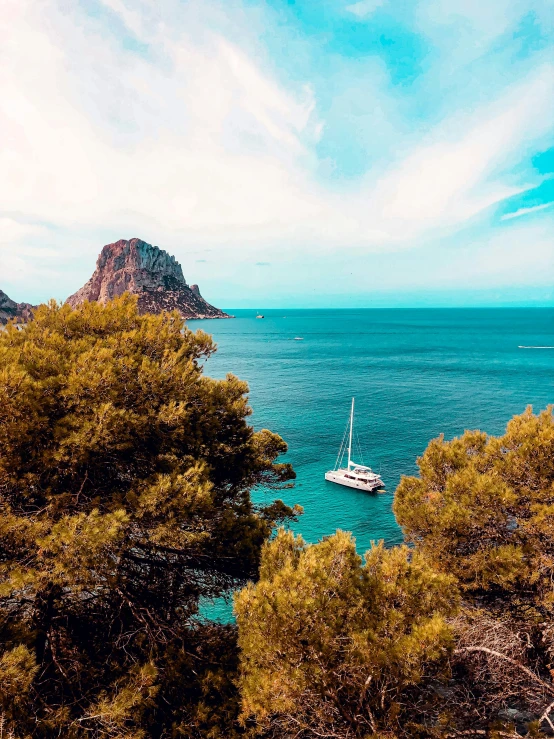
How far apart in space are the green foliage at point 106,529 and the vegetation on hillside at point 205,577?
3 cm

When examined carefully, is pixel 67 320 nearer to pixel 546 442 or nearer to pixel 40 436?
pixel 40 436

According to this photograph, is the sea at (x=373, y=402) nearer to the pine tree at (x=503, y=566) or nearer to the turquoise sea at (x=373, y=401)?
the turquoise sea at (x=373, y=401)

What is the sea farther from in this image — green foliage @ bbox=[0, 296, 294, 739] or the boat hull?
green foliage @ bbox=[0, 296, 294, 739]

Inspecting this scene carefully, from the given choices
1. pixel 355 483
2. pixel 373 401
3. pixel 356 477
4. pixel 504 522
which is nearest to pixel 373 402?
pixel 373 401

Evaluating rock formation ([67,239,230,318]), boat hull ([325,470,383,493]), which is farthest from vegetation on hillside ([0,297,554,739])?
rock formation ([67,239,230,318])

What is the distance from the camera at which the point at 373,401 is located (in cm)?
5294

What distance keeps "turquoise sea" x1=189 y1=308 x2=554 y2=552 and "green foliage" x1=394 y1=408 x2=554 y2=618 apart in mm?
16555

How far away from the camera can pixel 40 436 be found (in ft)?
20.3

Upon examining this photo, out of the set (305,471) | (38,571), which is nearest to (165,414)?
(38,571)

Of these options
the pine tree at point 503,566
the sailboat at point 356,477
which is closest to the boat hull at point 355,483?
the sailboat at point 356,477

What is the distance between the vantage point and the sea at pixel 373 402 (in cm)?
2919

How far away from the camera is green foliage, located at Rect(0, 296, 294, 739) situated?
5.56 m

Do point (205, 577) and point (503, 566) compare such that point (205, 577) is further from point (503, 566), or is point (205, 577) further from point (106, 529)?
point (503, 566)

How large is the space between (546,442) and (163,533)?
284 inches
